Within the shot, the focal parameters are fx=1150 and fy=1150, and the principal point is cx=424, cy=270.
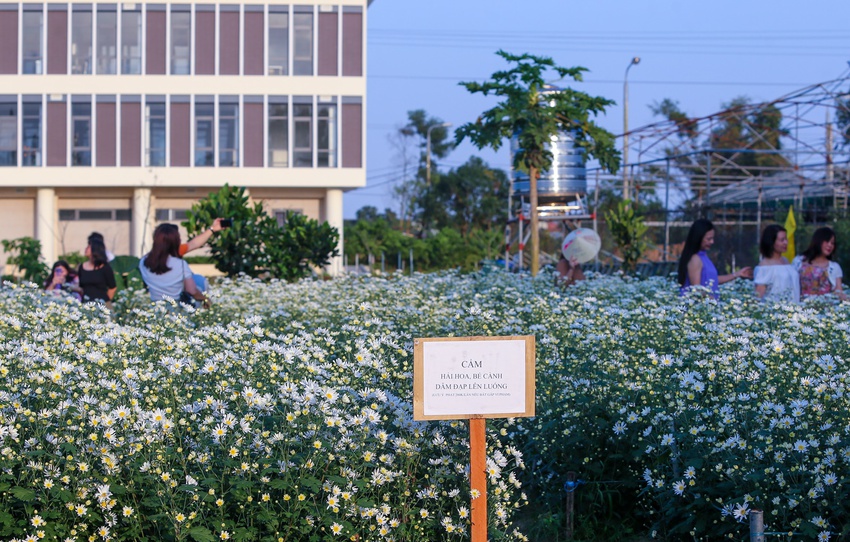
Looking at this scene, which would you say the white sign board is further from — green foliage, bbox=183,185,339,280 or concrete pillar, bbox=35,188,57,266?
concrete pillar, bbox=35,188,57,266

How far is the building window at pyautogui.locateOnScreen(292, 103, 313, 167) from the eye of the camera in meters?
35.6

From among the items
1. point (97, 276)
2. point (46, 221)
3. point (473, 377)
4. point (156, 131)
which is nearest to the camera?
point (473, 377)

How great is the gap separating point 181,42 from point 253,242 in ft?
57.2

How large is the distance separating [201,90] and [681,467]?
105 feet

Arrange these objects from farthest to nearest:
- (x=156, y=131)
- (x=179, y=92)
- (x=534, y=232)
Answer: (x=156, y=131)
(x=179, y=92)
(x=534, y=232)

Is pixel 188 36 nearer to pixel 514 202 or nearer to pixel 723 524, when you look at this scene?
pixel 514 202

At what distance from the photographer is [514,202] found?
3123cm

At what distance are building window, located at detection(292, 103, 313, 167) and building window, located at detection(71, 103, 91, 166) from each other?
6.32 metres

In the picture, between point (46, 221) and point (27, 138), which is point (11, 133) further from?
point (46, 221)

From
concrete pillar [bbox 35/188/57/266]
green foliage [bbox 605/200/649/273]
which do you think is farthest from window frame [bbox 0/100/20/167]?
green foliage [bbox 605/200/649/273]

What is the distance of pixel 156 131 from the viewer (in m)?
35.6

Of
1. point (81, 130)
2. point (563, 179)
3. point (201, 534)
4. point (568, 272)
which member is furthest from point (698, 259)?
point (81, 130)

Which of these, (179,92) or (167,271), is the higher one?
(179,92)

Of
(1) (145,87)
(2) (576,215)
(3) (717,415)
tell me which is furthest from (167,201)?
(3) (717,415)
